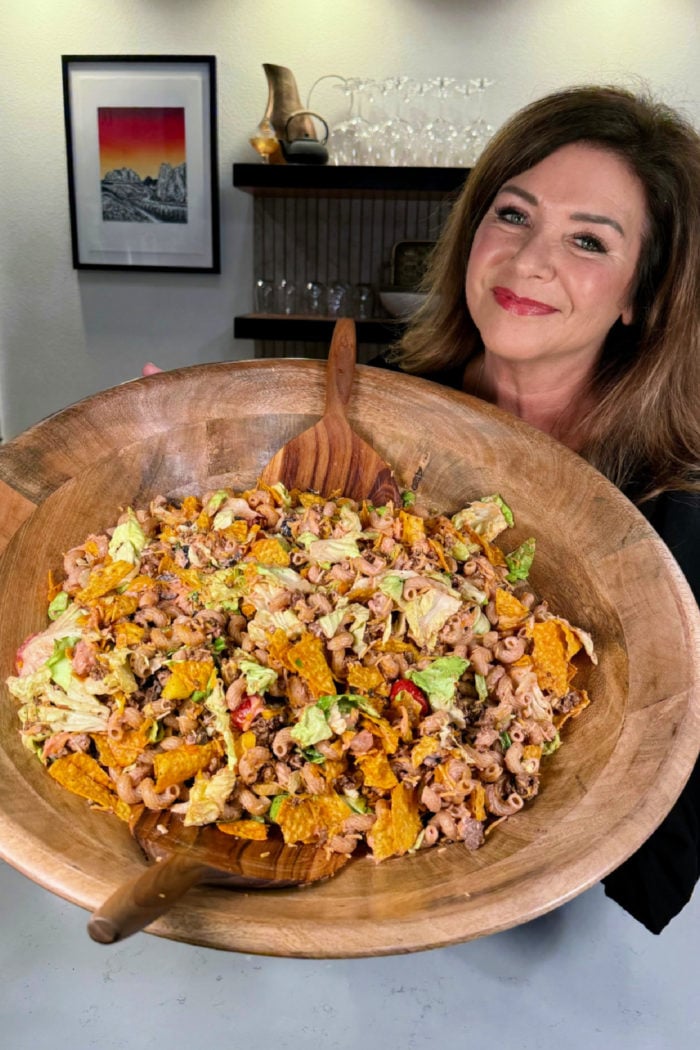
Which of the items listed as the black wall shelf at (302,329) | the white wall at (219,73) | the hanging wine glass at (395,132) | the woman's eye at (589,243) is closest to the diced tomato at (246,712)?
the woman's eye at (589,243)

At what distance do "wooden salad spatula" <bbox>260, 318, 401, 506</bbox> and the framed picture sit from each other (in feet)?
8.87

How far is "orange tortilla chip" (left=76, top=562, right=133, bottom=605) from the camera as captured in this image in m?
1.21

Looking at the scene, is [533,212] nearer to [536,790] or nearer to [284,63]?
[536,790]

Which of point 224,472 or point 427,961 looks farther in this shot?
point 224,472

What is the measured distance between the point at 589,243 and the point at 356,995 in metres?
1.30

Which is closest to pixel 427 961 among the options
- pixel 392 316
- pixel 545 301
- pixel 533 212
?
pixel 545 301

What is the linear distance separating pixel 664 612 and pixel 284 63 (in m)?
3.37

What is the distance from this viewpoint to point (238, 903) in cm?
85

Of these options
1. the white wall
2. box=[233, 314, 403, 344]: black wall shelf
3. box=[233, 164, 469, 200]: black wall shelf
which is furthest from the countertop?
the white wall

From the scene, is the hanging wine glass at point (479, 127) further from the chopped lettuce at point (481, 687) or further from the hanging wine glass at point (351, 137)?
the chopped lettuce at point (481, 687)

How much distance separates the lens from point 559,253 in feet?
4.56

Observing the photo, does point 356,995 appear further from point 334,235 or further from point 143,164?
point 143,164

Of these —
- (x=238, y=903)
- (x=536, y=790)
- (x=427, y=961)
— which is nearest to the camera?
(x=238, y=903)

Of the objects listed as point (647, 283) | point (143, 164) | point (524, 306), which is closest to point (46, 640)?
point (524, 306)
